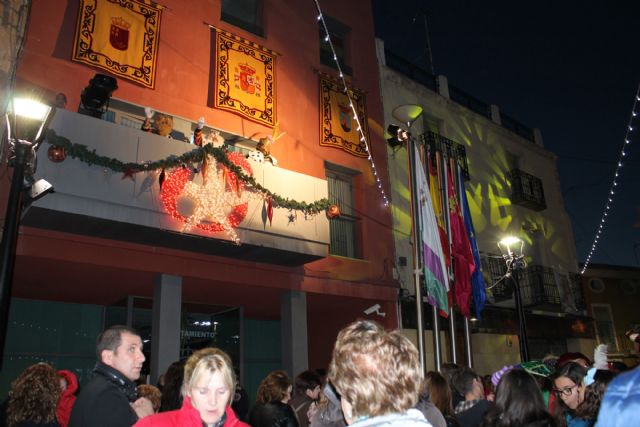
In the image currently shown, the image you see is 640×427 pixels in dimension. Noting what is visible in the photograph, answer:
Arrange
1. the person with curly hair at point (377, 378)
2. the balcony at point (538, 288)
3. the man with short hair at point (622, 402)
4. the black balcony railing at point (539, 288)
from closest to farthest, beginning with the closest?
the man with short hair at point (622, 402) → the person with curly hair at point (377, 378) → the balcony at point (538, 288) → the black balcony railing at point (539, 288)

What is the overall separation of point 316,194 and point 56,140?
555 cm

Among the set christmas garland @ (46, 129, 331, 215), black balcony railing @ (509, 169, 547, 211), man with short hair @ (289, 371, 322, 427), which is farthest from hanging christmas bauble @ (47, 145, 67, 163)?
black balcony railing @ (509, 169, 547, 211)

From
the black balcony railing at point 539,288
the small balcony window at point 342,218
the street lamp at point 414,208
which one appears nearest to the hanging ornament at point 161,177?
the street lamp at point 414,208

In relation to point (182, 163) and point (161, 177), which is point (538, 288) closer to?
point (182, 163)

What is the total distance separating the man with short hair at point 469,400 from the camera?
17.7ft

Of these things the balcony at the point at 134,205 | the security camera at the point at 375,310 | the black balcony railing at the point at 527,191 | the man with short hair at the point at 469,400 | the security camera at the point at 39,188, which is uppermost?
the black balcony railing at the point at 527,191

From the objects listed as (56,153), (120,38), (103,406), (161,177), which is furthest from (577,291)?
(103,406)

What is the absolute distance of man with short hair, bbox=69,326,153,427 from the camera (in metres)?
3.55

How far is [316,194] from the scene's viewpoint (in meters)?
11.8

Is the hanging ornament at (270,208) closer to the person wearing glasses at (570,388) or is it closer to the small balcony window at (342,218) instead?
the small balcony window at (342,218)

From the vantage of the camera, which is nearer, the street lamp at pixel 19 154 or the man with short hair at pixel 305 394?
the street lamp at pixel 19 154

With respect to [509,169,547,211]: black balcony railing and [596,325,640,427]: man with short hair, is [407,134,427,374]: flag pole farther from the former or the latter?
[509,169,547,211]: black balcony railing

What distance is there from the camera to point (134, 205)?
9023 millimetres

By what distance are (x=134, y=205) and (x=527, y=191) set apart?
17.3 m
